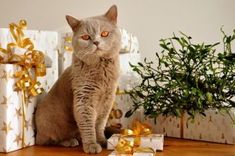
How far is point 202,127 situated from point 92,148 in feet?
1.19

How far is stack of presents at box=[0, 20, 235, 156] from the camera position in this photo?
35.2 inches

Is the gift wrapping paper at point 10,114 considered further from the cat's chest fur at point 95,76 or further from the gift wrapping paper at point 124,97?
the gift wrapping paper at point 124,97

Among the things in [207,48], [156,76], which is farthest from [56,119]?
[207,48]

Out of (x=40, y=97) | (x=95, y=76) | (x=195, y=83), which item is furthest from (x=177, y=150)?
(x=40, y=97)

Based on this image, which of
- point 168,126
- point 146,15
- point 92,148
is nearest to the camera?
point 92,148

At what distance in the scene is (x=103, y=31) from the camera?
92cm

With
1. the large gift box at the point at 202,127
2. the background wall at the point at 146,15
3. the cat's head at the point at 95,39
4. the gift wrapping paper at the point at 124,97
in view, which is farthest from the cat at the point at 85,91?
the background wall at the point at 146,15

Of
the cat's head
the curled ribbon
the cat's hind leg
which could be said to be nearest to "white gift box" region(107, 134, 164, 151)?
the cat's hind leg

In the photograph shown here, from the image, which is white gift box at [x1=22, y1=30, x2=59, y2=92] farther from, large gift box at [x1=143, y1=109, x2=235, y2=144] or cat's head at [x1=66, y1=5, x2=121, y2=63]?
large gift box at [x1=143, y1=109, x2=235, y2=144]

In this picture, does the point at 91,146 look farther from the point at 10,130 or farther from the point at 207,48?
the point at 207,48

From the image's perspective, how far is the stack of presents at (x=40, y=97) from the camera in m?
0.90

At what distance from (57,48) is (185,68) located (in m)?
0.42

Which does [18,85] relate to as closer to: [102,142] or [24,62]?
[24,62]

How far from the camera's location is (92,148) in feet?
2.93
